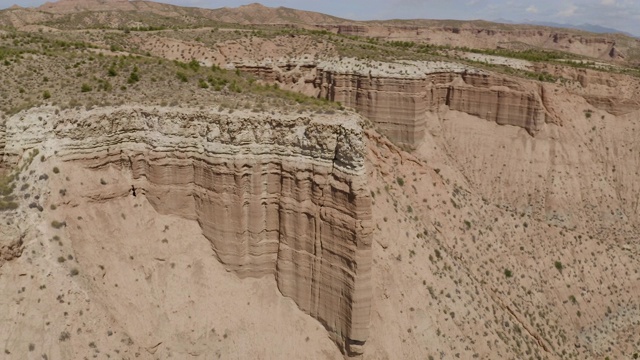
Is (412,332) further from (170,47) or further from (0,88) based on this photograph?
(170,47)

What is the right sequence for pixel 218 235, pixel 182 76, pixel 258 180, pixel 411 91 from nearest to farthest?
pixel 258 180
pixel 218 235
pixel 182 76
pixel 411 91

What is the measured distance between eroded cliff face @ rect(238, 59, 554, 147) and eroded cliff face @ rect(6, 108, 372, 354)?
21697 millimetres

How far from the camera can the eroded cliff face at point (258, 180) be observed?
19.2m

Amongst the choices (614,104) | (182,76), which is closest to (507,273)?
(182,76)

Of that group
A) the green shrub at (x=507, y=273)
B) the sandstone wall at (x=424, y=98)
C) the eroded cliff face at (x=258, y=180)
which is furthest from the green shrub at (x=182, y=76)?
the green shrub at (x=507, y=273)

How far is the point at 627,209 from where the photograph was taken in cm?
4212

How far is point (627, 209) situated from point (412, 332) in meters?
31.1

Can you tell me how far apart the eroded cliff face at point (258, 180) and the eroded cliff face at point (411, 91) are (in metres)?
21.7

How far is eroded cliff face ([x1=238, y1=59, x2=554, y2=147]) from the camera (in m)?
40.7

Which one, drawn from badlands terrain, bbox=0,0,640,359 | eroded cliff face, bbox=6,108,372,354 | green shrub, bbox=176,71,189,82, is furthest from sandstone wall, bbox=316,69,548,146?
eroded cliff face, bbox=6,108,372,354

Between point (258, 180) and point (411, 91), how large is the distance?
24205 millimetres

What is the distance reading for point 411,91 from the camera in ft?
133

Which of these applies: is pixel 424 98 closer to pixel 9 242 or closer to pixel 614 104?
pixel 614 104

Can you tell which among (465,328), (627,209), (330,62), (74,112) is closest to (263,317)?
(465,328)
